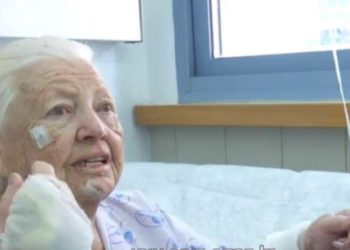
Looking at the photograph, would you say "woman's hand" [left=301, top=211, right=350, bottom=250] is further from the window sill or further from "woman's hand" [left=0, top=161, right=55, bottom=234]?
the window sill

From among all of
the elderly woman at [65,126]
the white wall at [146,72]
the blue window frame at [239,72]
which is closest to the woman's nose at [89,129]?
the elderly woman at [65,126]

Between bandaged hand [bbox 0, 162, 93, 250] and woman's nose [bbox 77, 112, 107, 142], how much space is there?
0.99 feet

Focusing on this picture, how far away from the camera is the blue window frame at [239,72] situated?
1.81 meters

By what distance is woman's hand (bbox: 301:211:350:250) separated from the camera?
Answer: 0.93 meters

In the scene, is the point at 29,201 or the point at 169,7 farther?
the point at 169,7

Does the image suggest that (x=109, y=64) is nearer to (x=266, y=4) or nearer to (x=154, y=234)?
(x=266, y=4)

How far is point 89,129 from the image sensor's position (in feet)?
3.28

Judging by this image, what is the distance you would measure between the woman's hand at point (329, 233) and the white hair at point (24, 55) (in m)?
0.50

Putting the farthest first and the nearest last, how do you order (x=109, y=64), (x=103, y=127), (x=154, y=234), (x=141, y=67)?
(x=141, y=67), (x=109, y=64), (x=154, y=234), (x=103, y=127)

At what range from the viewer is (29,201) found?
2.17 ft

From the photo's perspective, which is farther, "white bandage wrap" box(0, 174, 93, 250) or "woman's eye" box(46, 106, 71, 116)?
"woman's eye" box(46, 106, 71, 116)

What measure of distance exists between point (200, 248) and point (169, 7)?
3.72ft

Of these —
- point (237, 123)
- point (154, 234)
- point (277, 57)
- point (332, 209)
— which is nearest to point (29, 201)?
point (154, 234)

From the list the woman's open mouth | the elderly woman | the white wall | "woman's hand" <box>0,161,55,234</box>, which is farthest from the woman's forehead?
the white wall
